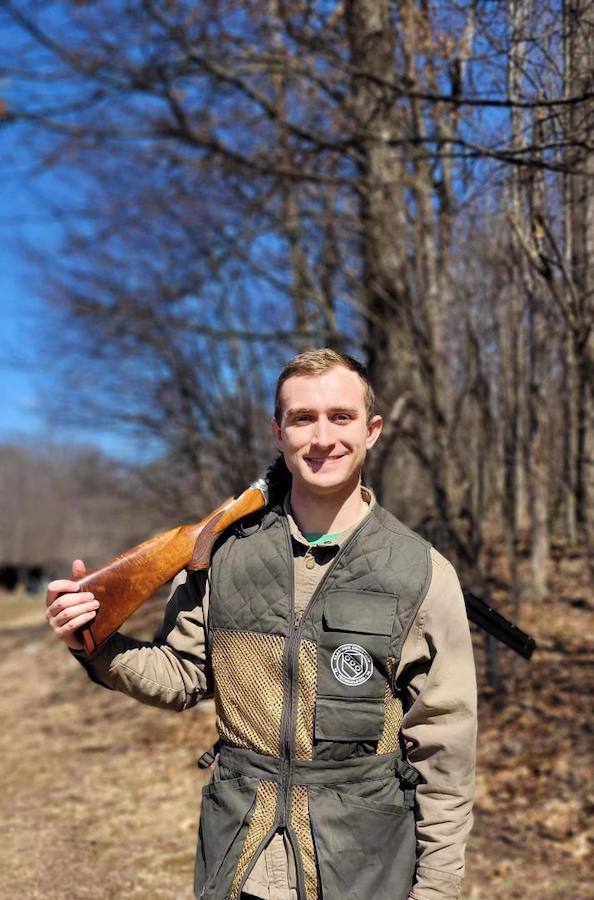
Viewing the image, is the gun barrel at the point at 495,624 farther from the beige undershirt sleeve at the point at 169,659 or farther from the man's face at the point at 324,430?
the beige undershirt sleeve at the point at 169,659

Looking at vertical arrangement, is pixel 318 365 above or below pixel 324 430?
above

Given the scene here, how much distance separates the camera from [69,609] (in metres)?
2.18

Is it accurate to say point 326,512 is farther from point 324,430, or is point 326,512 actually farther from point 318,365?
point 318,365

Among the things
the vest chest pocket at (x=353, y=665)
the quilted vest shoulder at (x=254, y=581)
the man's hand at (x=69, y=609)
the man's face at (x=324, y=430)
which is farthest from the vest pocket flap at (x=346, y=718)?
the man's hand at (x=69, y=609)

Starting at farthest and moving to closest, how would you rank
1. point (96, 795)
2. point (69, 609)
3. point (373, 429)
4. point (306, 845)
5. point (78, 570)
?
point (96, 795), point (373, 429), point (78, 570), point (69, 609), point (306, 845)

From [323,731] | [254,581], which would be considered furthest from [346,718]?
[254,581]

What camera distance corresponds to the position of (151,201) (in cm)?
1093

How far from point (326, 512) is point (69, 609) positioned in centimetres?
74

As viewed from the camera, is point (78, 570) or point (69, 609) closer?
point (69, 609)

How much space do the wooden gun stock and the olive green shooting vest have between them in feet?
0.61

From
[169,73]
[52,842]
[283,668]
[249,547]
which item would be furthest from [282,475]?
[169,73]

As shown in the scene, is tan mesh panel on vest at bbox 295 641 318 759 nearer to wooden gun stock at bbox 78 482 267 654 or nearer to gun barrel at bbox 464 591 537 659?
wooden gun stock at bbox 78 482 267 654

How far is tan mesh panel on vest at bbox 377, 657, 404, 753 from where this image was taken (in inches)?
85.0

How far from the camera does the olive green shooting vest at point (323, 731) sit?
6.80ft
